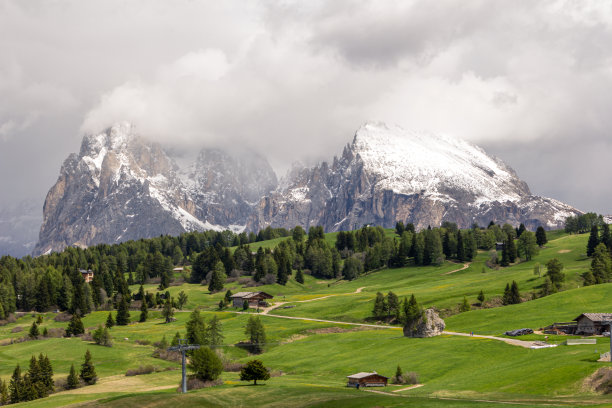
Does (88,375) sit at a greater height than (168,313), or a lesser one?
lesser

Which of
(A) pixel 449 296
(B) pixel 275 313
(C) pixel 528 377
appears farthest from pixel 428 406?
(B) pixel 275 313

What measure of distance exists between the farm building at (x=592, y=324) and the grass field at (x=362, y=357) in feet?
17.3

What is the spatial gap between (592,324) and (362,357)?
3639 centimetres

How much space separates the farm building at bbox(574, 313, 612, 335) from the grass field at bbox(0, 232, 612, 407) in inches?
207

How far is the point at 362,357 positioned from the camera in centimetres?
10600

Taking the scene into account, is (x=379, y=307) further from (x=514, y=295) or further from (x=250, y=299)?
(x=250, y=299)

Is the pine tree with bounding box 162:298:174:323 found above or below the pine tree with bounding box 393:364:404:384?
above

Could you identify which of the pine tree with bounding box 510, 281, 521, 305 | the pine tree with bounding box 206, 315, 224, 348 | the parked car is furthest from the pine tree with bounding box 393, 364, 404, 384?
the pine tree with bounding box 510, 281, 521, 305

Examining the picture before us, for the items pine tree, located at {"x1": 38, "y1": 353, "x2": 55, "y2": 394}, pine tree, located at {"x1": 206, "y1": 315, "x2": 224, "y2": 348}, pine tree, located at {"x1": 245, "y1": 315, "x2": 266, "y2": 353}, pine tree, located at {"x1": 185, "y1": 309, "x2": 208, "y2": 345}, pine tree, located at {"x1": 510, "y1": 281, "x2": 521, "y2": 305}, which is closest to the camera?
pine tree, located at {"x1": 38, "y1": 353, "x2": 55, "y2": 394}

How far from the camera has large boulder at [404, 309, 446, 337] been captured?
115 meters

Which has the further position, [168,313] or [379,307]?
[168,313]

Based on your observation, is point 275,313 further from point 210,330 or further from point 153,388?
point 153,388

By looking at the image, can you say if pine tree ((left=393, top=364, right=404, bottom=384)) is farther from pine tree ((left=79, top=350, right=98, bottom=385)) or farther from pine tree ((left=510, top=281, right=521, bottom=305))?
pine tree ((left=510, top=281, right=521, bottom=305))

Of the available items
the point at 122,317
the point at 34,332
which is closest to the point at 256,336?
the point at 122,317
